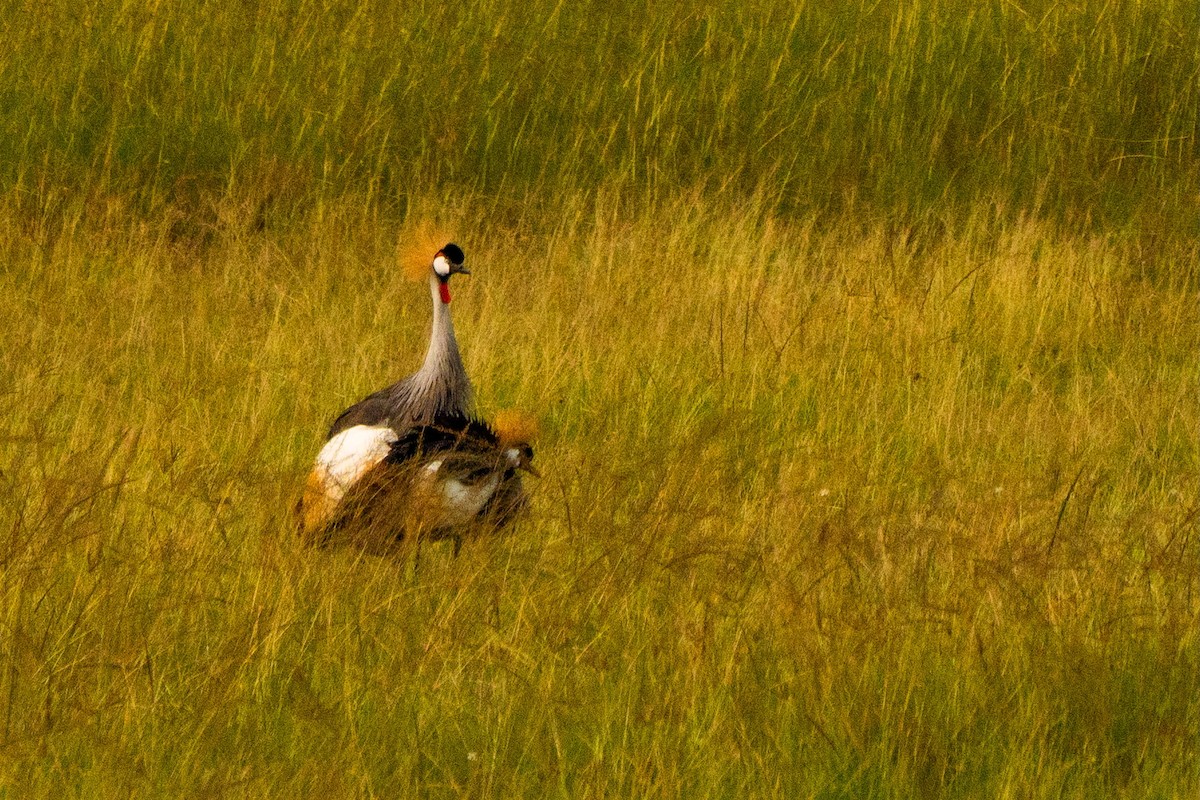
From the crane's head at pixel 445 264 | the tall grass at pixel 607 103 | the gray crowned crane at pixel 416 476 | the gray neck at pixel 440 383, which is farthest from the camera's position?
the tall grass at pixel 607 103

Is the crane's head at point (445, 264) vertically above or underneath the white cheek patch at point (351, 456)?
above

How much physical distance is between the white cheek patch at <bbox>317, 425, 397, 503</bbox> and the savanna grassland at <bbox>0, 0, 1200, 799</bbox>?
0.14 m

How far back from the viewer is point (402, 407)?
3.94 meters

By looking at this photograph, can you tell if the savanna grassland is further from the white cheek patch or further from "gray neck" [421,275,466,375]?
"gray neck" [421,275,466,375]

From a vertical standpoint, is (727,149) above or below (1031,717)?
above

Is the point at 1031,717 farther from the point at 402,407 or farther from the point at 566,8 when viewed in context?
the point at 566,8

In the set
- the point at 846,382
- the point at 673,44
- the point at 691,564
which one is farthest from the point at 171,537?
the point at 673,44

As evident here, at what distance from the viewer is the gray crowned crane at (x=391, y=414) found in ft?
11.3

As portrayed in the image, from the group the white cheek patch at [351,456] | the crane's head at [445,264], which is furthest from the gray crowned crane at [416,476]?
the crane's head at [445,264]

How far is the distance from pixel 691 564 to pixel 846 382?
164cm

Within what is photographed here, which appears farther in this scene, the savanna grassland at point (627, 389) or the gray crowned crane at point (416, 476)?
the gray crowned crane at point (416, 476)

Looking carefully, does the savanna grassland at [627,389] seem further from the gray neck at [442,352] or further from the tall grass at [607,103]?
the gray neck at [442,352]

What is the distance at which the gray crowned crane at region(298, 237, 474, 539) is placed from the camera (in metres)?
3.44

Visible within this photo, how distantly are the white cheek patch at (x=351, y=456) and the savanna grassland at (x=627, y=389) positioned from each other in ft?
0.47
